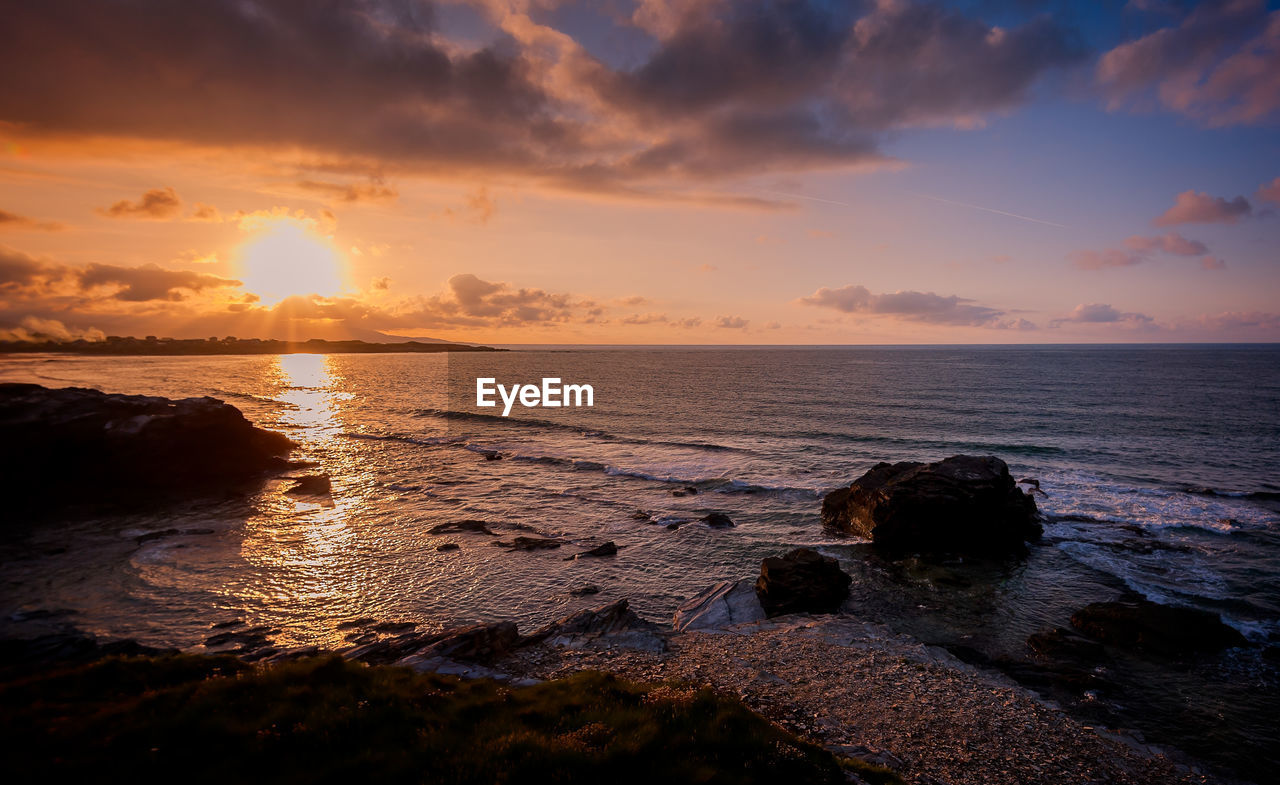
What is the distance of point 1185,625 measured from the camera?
20562 millimetres

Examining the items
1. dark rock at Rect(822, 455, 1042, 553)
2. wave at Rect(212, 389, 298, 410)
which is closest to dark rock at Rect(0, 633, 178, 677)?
dark rock at Rect(822, 455, 1042, 553)

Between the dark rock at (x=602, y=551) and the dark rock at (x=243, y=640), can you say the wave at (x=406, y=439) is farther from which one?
the dark rock at (x=243, y=640)

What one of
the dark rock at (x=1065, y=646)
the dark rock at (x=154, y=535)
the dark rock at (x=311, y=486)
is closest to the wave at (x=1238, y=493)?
the dark rock at (x=1065, y=646)

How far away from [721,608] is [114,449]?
48.8 metres

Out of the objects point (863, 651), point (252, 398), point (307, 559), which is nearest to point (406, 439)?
point (307, 559)

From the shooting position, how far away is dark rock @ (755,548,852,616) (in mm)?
23469

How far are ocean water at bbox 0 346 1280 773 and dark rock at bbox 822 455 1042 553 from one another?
192cm

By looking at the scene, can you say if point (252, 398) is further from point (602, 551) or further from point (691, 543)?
point (691, 543)

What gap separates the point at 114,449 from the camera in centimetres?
4138

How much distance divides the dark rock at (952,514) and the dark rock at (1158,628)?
8.52 meters

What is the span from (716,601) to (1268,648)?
68.1 ft

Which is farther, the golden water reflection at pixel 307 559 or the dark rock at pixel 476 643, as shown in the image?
the golden water reflection at pixel 307 559

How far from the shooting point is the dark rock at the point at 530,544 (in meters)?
30.5

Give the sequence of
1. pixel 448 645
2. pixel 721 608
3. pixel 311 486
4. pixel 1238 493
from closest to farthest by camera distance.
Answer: pixel 448 645 → pixel 721 608 → pixel 1238 493 → pixel 311 486
